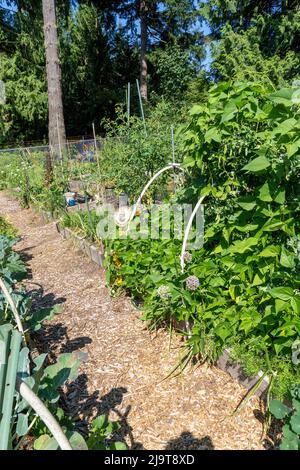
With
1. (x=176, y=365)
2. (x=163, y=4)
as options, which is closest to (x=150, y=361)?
(x=176, y=365)

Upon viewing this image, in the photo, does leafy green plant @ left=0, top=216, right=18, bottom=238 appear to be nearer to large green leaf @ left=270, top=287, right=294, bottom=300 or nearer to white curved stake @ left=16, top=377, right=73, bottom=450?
large green leaf @ left=270, top=287, right=294, bottom=300

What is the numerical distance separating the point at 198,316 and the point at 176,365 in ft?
1.18

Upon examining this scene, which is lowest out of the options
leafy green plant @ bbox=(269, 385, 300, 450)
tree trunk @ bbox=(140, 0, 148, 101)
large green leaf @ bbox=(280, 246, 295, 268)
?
leafy green plant @ bbox=(269, 385, 300, 450)

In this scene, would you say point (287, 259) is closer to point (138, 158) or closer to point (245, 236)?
point (245, 236)

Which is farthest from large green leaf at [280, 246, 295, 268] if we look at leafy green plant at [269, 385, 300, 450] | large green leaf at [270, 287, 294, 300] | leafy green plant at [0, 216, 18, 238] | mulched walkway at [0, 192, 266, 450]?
leafy green plant at [0, 216, 18, 238]

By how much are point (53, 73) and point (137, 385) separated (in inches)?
322

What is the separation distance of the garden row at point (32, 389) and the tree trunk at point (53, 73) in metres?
6.75

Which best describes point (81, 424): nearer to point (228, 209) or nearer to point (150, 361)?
point (150, 361)

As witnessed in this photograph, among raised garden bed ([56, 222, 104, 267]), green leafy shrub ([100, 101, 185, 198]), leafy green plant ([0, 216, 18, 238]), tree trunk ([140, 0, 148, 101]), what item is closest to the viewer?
raised garden bed ([56, 222, 104, 267])

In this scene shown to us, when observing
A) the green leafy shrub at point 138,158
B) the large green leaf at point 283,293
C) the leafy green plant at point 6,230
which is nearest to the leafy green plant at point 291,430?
the large green leaf at point 283,293

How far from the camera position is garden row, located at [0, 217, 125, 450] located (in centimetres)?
96

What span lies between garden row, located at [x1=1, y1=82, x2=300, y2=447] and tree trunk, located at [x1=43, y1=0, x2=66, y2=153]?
6.39 m

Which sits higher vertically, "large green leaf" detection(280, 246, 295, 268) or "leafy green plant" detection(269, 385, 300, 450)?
"large green leaf" detection(280, 246, 295, 268)

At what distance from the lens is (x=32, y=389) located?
3.85ft
